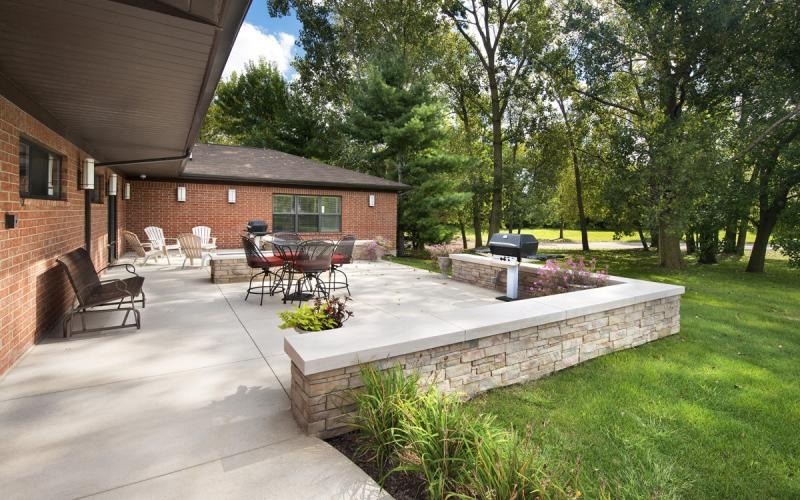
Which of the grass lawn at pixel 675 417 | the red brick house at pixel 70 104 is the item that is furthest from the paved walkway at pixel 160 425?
the grass lawn at pixel 675 417

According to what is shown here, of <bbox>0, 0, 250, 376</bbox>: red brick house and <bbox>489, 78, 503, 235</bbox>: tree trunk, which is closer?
<bbox>0, 0, 250, 376</bbox>: red brick house

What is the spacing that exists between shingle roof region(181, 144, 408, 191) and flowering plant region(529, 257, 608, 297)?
357 inches

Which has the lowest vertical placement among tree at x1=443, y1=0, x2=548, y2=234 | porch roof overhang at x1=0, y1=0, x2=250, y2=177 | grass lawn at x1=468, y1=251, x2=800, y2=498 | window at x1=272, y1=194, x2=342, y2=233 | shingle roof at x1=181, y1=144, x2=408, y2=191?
grass lawn at x1=468, y1=251, x2=800, y2=498

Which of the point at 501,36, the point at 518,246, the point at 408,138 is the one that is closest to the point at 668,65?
the point at 501,36

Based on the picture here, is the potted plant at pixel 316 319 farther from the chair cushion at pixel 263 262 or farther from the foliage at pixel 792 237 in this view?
the foliage at pixel 792 237

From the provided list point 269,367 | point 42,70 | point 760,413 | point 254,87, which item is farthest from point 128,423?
point 254,87

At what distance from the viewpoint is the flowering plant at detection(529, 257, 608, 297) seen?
6.12 metres

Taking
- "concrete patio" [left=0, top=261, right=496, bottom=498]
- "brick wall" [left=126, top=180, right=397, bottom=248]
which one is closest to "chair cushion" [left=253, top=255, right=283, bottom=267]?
"concrete patio" [left=0, top=261, right=496, bottom=498]

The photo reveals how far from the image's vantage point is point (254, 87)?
26734 millimetres

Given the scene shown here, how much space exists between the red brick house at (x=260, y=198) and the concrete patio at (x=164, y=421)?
8.24m

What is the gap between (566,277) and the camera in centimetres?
646

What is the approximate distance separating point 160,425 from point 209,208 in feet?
36.4

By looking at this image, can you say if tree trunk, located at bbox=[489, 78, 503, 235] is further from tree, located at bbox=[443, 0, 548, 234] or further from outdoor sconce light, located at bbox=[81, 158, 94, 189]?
outdoor sconce light, located at bbox=[81, 158, 94, 189]

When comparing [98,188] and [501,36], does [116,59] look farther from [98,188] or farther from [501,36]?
[501,36]
